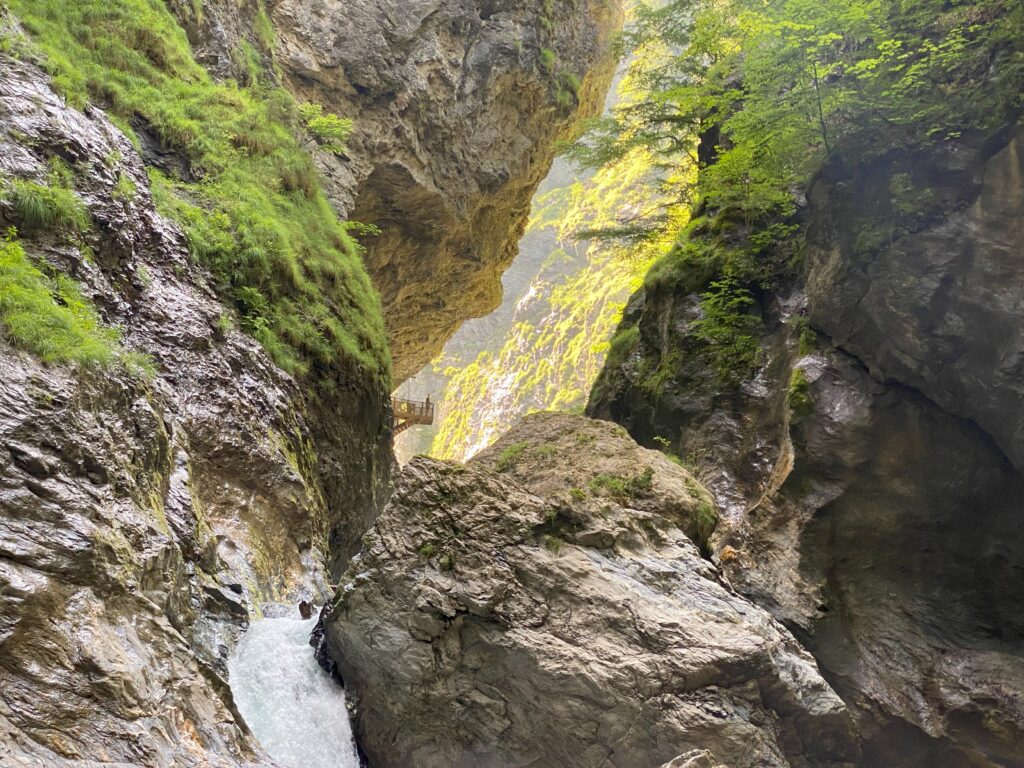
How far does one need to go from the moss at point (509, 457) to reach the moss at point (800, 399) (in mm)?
4338

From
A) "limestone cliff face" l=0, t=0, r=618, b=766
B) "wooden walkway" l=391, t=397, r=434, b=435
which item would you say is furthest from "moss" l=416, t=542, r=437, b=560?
"wooden walkway" l=391, t=397, r=434, b=435

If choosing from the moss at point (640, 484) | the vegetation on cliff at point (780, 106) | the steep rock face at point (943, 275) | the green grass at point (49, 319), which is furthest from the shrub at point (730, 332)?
the green grass at point (49, 319)

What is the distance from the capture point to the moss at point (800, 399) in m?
11.4

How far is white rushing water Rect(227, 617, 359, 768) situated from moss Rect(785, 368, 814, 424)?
7.73 metres

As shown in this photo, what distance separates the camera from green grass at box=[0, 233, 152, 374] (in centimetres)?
558

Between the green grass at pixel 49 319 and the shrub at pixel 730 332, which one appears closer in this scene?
the green grass at pixel 49 319

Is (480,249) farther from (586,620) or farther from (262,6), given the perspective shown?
(586,620)

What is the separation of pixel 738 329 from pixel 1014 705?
23.1ft

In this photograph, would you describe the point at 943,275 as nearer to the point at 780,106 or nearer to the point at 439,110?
the point at 780,106

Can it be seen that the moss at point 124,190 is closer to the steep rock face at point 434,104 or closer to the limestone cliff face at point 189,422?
the limestone cliff face at point 189,422

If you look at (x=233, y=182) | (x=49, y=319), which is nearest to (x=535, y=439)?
(x=49, y=319)

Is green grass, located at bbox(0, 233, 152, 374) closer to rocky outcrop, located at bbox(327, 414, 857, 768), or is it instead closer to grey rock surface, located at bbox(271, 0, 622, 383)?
rocky outcrop, located at bbox(327, 414, 857, 768)

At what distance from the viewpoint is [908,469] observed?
35.0ft

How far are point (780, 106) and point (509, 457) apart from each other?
6.32 meters
